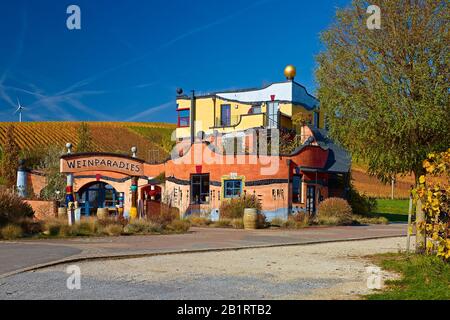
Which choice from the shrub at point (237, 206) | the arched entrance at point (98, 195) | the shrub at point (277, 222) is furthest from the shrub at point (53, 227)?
the arched entrance at point (98, 195)

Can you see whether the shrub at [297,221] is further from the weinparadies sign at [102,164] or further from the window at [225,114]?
the window at [225,114]

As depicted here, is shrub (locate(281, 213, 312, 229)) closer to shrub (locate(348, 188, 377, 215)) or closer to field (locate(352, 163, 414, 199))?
shrub (locate(348, 188, 377, 215))

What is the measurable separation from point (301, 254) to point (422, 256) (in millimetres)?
3675

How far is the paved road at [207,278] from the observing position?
9.22 meters

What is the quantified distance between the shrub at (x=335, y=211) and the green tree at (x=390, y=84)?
52.9 feet

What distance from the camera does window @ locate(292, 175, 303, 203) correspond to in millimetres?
32594

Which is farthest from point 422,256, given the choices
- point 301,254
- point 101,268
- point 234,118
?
point 234,118

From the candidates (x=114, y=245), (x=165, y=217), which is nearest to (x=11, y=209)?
(x=114, y=245)

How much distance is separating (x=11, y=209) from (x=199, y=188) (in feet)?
49.3

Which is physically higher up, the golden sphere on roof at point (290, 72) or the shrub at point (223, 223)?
the golden sphere on roof at point (290, 72)

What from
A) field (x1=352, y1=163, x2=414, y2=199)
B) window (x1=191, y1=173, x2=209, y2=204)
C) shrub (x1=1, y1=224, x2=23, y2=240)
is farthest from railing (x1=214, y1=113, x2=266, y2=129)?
field (x1=352, y1=163, x2=414, y2=199)

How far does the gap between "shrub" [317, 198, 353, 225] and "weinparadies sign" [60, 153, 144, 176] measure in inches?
411

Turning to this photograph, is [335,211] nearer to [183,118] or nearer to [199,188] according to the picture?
[199,188]

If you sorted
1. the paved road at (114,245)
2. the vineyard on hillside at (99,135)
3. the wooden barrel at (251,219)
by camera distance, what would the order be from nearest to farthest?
the paved road at (114,245) → the wooden barrel at (251,219) → the vineyard on hillside at (99,135)
